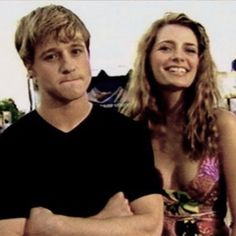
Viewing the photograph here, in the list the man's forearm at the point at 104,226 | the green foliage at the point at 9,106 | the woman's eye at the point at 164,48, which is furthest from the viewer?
the green foliage at the point at 9,106

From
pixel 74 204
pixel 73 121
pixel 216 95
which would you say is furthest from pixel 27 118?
pixel 216 95

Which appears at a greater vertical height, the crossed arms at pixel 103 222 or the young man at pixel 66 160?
the young man at pixel 66 160

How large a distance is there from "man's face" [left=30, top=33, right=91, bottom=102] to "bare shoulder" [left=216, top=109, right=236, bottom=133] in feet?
2.50

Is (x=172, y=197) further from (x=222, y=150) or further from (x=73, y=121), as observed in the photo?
(x=73, y=121)

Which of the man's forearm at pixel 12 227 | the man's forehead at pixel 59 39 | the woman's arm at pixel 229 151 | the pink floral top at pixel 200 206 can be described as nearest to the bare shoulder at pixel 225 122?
the woman's arm at pixel 229 151

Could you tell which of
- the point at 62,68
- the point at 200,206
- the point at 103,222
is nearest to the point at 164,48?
the point at 200,206

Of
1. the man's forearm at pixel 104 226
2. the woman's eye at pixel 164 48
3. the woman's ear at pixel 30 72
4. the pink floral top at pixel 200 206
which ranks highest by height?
the woman's eye at pixel 164 48

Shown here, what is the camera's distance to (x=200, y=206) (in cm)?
196

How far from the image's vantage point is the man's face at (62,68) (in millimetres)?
1398

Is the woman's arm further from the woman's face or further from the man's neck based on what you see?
the man's neck

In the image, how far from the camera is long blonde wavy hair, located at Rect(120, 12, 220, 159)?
A: 2.02 meters

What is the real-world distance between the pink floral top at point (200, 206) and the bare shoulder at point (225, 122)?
123mm

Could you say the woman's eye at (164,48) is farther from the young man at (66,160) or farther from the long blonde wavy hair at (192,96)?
the young man at (66,160)

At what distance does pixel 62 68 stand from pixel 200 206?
2.85ft
